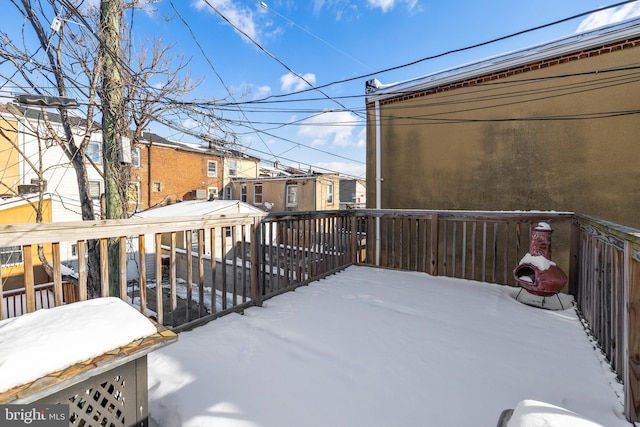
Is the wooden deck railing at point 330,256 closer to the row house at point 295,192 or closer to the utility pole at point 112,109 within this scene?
the utility pole at point 112,109

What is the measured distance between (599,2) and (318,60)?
6719 millimetres

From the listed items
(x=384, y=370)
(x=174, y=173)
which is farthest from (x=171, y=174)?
(x=384, y=370)

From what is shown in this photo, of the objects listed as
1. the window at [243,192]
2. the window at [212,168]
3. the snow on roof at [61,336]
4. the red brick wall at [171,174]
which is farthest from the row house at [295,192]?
the snow on roof at [61,336]

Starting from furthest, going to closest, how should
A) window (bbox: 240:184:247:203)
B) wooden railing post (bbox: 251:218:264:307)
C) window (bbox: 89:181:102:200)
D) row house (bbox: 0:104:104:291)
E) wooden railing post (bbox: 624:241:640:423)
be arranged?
window (bbox: 240:184:247:203)
window (bbox: 89:181:102:200)
row house (bbox: 0:104:104:291)
wooden railing post (bbox: 251:218:264:307)
wooden railing post (bbox: 624:241:640:423)

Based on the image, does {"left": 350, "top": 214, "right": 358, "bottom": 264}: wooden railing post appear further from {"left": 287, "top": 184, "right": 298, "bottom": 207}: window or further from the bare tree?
{"left": 287, "top": 184, "right": 298, "bottom": 207}: window

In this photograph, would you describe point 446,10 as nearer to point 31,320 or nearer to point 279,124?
point 279,124

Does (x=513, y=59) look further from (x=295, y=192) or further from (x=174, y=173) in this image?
(x=174, y=173)

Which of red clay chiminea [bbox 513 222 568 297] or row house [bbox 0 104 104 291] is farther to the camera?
row house [bbox 0 104 104 291]

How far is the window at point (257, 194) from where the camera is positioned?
1892 cm

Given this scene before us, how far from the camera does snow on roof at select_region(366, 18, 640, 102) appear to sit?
423 centimetres

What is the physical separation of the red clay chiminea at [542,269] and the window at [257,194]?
1685 centimetres

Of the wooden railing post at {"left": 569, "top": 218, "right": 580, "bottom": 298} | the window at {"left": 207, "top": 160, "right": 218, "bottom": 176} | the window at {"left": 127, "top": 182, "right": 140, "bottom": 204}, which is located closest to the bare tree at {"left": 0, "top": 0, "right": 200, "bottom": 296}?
the window at {"left": 127, "top": 182, "right": 140, "bottom": 204}

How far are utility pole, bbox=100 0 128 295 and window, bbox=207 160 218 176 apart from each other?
55.1 ft

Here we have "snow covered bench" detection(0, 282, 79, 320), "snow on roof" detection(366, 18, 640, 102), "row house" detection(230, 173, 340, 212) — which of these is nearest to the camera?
"snow on roof" detection(366, 18, 640, 102)
